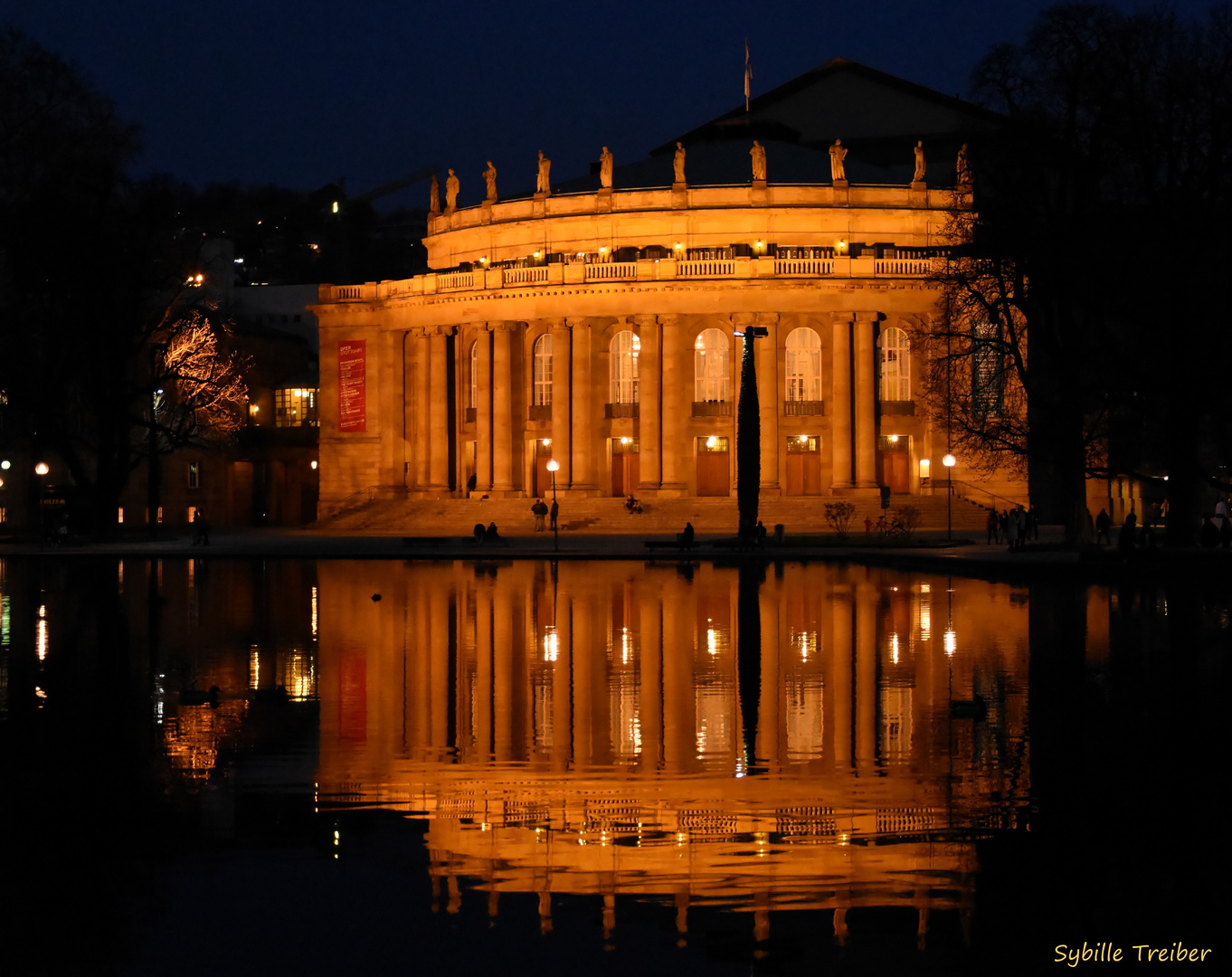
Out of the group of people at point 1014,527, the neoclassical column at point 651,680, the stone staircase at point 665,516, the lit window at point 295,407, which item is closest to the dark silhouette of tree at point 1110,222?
the group of people at point 1014,527

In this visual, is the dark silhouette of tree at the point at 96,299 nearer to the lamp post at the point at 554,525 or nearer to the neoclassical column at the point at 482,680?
the lamp post at the point at 554,525

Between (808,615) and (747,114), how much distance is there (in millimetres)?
77174

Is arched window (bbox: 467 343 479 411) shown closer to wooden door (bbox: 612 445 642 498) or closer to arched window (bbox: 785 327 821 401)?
wooden door (bbox: 612 445 642 498)

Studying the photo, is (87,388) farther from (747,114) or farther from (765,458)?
(747,114)

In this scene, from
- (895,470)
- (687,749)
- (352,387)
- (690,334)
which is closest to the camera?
(687,749)

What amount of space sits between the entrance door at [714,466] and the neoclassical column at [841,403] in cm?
608

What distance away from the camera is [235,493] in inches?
4380

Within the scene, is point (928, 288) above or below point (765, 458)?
above

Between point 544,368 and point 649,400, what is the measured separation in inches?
320

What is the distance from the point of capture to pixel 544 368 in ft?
312

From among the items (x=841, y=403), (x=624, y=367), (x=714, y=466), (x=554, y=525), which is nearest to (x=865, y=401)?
(x=841, y=403)

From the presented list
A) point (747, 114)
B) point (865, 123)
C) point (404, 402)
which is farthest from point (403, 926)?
point (865, 123)

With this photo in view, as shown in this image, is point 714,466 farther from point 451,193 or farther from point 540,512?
point 451,193

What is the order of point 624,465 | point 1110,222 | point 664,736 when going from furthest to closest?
point 624,465
point 1110,222
point 664,736
